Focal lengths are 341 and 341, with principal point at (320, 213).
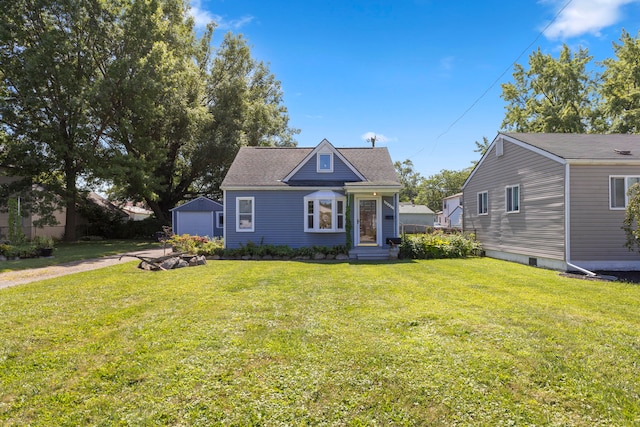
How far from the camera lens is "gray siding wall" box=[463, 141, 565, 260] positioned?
427 inches

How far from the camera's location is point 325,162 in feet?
51.7

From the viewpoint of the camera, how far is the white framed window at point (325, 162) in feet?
51.6

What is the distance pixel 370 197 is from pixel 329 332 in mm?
10812

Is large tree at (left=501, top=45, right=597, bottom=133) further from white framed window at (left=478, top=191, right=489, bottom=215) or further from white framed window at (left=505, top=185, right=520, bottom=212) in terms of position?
white framed window at (left=505, top=185, right=520, bottom=212)

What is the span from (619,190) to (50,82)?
90.8 feet

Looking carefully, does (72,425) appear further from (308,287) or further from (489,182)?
(489,182)

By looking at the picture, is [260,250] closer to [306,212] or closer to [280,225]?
[280,225]

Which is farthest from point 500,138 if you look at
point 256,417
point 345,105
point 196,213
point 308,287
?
point 196,213

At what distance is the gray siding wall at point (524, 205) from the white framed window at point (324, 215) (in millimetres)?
6475

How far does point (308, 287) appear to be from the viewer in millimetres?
7730

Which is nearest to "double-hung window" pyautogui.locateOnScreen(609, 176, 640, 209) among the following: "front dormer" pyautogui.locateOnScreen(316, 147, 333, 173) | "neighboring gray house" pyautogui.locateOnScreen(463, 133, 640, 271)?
"neighboring gray house" pyautogui.locateOnScreen(463, 133, 640, 271)

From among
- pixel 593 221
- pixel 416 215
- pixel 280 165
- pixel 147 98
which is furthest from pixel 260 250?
pixel 416 215

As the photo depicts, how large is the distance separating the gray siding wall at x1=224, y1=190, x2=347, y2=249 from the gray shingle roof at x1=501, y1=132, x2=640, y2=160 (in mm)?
8212

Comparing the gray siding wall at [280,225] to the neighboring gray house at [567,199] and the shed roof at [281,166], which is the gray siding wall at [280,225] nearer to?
the shed roof at [281,166]
